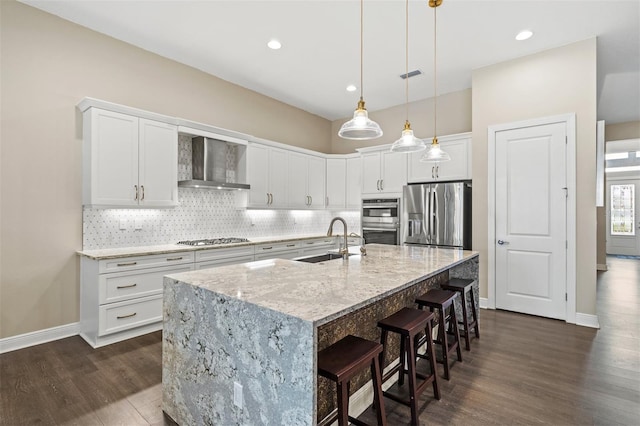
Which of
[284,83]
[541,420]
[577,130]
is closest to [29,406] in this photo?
[541,420]

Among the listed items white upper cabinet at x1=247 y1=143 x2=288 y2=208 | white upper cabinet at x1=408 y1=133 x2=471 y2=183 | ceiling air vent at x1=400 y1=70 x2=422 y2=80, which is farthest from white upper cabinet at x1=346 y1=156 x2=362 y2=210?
ceiling air vent at x1=400 y1=70 x2=422 y2=80

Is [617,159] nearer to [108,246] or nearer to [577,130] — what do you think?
[577,130]

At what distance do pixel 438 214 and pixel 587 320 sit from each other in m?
2.05

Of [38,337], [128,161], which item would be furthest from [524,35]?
[38,337]

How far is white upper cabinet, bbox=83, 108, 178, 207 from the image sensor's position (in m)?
3.31

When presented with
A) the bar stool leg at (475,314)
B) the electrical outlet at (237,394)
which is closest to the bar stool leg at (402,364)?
the electrical outlet at (237,394)

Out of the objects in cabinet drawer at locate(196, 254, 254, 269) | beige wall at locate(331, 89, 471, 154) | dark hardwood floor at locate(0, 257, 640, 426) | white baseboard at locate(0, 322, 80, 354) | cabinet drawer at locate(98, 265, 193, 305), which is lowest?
dark hardwood floor at locate(0, 257, 640, 426)

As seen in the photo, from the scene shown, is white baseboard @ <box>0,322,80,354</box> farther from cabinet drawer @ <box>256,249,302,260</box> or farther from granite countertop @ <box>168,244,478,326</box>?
granite countertop @ <box>168,244,478,326</box>

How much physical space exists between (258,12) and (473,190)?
3.45 metres

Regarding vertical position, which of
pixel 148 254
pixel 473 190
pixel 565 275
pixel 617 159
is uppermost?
pixel 617 159

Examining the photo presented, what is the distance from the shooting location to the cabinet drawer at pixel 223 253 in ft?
12.7

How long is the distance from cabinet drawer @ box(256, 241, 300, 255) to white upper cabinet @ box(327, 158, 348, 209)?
133 cm

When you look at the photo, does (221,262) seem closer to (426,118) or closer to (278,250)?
(278,250)

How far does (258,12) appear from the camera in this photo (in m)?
3.22
